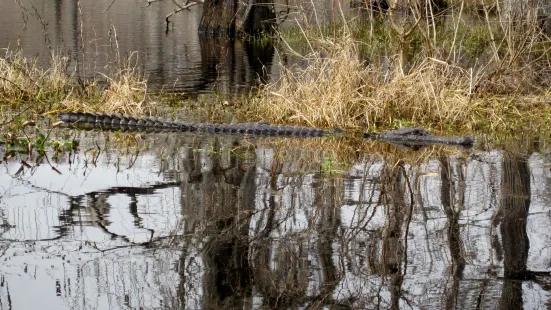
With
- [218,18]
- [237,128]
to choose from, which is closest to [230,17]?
[218,18]

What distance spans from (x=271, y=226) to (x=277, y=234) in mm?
214

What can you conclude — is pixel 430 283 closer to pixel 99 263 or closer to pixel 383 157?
pixel 99 263

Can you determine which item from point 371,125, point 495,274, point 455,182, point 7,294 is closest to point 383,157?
point 455,182

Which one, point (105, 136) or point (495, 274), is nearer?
point (495, 274)

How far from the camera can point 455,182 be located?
24.5 feet

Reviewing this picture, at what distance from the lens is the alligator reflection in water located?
4.47 metres

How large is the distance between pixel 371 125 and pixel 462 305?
6430mm

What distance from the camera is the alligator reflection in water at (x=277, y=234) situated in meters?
4.47

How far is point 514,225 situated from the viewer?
5.95m

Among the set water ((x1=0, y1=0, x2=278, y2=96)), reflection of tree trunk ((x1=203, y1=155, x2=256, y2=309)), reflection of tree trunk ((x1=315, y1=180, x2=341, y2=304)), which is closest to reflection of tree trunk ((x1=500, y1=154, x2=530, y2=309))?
reflection of tree trunk ((x1=315, y1=180, x2=341, y2=304))

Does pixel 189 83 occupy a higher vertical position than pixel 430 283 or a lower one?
higher

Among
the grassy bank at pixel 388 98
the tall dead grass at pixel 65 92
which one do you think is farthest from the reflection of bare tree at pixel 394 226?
the tall dead grass at pixel 65 92

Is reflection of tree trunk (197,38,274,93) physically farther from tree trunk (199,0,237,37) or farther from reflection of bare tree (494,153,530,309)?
reflection of bare tree (494,153,530,309)

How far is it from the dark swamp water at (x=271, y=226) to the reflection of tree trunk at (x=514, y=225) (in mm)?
18
